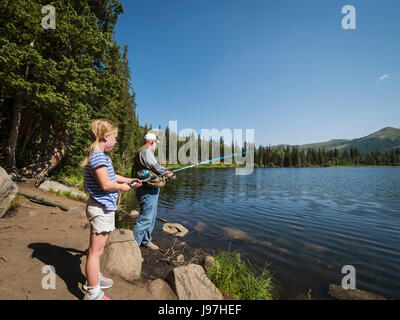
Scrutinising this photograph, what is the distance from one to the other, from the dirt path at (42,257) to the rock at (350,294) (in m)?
4.71

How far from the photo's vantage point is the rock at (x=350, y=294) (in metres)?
4.71

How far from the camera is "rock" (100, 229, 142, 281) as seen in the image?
4066 millimetres

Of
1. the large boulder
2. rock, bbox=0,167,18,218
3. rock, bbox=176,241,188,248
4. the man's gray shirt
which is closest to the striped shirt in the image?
A: the man's gray shirt

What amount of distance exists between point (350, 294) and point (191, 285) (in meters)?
4.35

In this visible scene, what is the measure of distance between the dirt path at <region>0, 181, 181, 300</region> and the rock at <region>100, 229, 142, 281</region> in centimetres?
22

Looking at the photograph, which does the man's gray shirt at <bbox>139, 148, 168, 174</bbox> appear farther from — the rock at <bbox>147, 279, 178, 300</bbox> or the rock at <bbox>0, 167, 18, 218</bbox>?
the rock at <bbox>0, 167, 18, 218</bbox>

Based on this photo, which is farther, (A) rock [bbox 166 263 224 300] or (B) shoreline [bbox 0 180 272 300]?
(A) rock [bbox 166 263 224 300]

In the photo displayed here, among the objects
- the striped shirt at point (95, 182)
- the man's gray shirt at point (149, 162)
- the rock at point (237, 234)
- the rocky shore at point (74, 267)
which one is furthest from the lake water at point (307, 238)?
the striped shirt at point (95, 182)

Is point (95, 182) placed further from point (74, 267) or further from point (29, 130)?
point (29, 130)

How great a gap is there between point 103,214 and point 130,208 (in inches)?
420

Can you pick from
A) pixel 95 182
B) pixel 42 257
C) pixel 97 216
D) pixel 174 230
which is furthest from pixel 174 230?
pixel 95 182

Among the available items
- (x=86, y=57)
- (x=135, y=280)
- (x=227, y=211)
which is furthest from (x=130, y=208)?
(x=86, y=57)

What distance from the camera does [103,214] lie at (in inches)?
112
